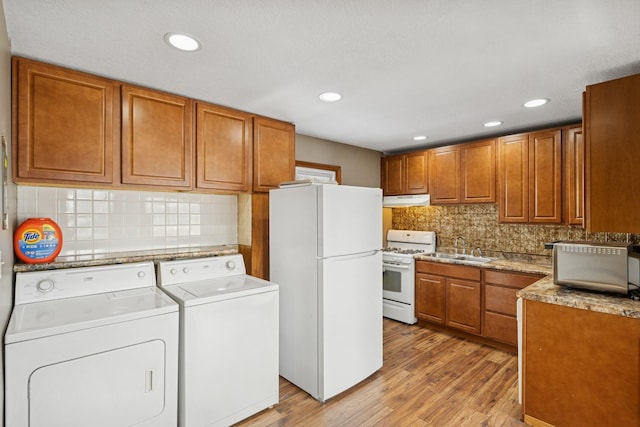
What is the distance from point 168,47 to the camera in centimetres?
169

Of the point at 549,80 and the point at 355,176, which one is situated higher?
the point at 549,80

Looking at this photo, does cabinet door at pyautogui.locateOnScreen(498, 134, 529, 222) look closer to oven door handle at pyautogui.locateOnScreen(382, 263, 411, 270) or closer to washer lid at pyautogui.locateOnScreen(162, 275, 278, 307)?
oven door handle at pyautogui.locateOnScreen(382, 263, 411, 270)

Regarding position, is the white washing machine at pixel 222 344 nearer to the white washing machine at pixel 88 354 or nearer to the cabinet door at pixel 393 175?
the white washing machine at pixel 88 354

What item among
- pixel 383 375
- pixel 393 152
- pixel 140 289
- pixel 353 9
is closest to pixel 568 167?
pixel 393 152

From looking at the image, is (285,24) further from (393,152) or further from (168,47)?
(393,152)

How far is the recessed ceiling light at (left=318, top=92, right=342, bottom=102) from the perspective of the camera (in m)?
2.34

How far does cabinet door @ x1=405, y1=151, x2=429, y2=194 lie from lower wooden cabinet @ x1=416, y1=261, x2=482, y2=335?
0.98 m

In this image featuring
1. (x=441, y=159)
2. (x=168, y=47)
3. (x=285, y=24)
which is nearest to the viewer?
(x=285, y=24)

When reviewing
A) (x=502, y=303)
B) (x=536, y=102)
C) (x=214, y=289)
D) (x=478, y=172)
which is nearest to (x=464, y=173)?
(x=478, y=172)

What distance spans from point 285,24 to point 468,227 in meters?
3.36

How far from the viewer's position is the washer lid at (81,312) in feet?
4.78

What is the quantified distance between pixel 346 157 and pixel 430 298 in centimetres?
199

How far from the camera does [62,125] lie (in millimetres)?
1914

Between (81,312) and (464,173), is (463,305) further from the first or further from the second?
(81,312)
